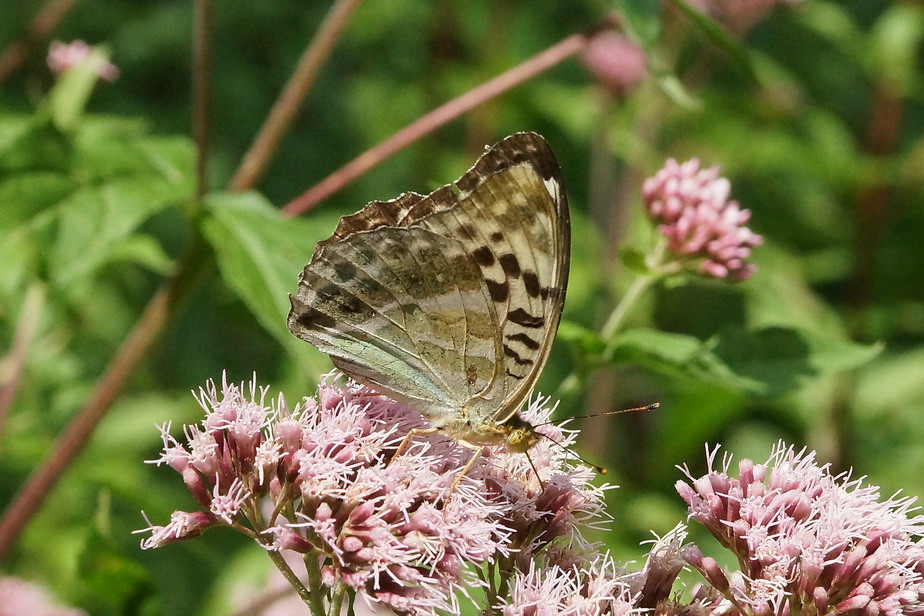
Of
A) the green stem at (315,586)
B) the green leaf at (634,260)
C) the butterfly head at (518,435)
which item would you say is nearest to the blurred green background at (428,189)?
the green leaf at (634,260)

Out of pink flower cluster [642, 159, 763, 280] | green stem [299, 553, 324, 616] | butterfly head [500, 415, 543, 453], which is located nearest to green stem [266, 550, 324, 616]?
green stem [299, 553, 324, 616]

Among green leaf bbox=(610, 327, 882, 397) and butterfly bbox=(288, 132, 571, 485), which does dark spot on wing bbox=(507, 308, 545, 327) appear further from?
green leaf bbox=(610, 327, 882, 397)

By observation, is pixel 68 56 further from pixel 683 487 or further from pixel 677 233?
pixel 683 487

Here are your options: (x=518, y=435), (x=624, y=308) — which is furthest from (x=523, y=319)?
(x=624, y=308)

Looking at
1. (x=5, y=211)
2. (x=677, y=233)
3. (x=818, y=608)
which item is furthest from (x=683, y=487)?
(x=5, y=211)

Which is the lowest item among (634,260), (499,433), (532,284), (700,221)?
(499,433)

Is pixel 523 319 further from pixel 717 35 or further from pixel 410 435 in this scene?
pixel 717 35

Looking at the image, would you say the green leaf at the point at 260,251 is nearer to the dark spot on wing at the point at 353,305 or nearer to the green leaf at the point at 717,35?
the dark spot on wing at the point at 353,305
